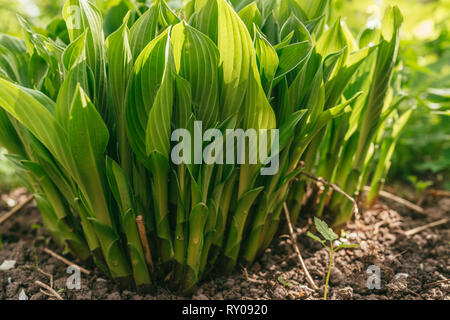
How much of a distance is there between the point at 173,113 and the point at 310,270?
63cm

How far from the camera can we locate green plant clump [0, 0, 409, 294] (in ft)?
2.70

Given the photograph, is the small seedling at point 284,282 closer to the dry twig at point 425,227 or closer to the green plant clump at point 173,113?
the green plant clump at point 173,113

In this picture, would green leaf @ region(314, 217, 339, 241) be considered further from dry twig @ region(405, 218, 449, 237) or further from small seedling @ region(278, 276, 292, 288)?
dry twig @ region(405, 218, 449, 237)

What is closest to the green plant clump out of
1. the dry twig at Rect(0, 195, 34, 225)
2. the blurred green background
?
the dry twig at Rect(0, 195, 34, 225)

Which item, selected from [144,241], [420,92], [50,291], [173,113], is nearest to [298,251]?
[144,241]

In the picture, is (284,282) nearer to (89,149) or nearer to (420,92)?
(89,149)

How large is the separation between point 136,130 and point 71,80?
6.9 inches

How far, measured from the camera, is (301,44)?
0.88 metres

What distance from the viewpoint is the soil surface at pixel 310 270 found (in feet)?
3.50

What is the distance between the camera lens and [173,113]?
35.5 inches

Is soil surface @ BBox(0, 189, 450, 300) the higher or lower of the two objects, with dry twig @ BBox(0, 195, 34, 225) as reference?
lower

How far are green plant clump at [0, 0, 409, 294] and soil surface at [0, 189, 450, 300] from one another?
0.21ft

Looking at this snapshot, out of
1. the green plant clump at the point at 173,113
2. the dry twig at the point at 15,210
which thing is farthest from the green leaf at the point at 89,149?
the dry twig at the point at 15,210

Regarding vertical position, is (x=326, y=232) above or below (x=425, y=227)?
above
